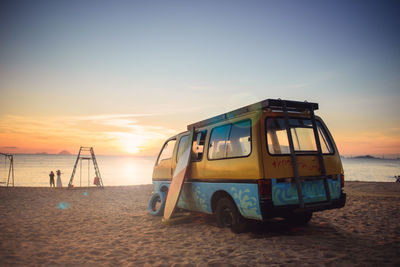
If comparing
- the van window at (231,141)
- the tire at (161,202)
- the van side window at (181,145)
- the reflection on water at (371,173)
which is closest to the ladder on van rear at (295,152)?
the van window at (231,141)

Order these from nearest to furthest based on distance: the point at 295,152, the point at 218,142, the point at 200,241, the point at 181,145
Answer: the point at 295,152 < the point at 200,241 < the point at 218,142 < the point at 181,145

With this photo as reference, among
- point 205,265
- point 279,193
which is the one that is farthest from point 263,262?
point 279,193

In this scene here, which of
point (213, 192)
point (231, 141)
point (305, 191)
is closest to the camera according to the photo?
point (305, 191)

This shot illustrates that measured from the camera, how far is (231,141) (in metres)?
5.89

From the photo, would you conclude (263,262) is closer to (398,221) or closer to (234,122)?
(234,122)

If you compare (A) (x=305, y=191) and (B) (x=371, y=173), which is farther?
(B) (x=371, y=173)

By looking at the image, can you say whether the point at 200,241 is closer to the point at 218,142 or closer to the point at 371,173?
the point at 218,142

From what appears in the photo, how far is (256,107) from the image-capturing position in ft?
17.3

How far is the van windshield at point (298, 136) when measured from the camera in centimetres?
557

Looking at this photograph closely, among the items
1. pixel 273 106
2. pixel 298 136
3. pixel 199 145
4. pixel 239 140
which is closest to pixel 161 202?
pixel 199 145

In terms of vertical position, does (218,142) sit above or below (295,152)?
above

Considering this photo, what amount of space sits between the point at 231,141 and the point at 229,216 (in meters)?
1.76

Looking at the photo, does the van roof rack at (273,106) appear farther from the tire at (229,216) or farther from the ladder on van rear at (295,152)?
the tire at (229,216)

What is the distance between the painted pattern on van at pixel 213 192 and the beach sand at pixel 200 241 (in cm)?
58
